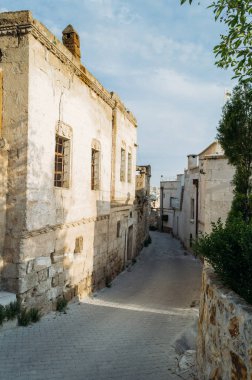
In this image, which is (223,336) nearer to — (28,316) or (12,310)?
(12,310)

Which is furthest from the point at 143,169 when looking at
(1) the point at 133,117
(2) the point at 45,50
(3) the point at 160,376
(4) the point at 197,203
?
(3) the point at 160,376

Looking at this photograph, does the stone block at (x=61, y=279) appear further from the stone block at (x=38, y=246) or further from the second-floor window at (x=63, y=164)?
the second-floor window at (x=63, y=164)

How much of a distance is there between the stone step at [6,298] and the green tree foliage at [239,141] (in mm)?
5984

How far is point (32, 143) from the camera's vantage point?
7.28 m

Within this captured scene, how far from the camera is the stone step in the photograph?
21.5 feet

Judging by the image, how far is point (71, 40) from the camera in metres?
9.95

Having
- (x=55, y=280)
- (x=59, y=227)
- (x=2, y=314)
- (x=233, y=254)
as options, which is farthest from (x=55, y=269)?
(x=233, y=254)

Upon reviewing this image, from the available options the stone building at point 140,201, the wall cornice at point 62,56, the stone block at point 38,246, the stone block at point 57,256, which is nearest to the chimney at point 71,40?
the wall cornice at point 62,56

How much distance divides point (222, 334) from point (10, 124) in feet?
19.1

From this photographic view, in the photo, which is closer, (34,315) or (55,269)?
(34,315)

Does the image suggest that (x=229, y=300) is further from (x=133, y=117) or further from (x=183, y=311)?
(x=133, y=117)

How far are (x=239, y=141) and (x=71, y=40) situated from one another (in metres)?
5.87

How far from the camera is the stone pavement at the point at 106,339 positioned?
540 centimetres

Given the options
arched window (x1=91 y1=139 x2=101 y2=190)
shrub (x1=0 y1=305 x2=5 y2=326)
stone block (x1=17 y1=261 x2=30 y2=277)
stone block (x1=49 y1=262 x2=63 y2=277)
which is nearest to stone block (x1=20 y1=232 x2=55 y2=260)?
stone block (x1=17 y1=261 x2=30 y2=277)
